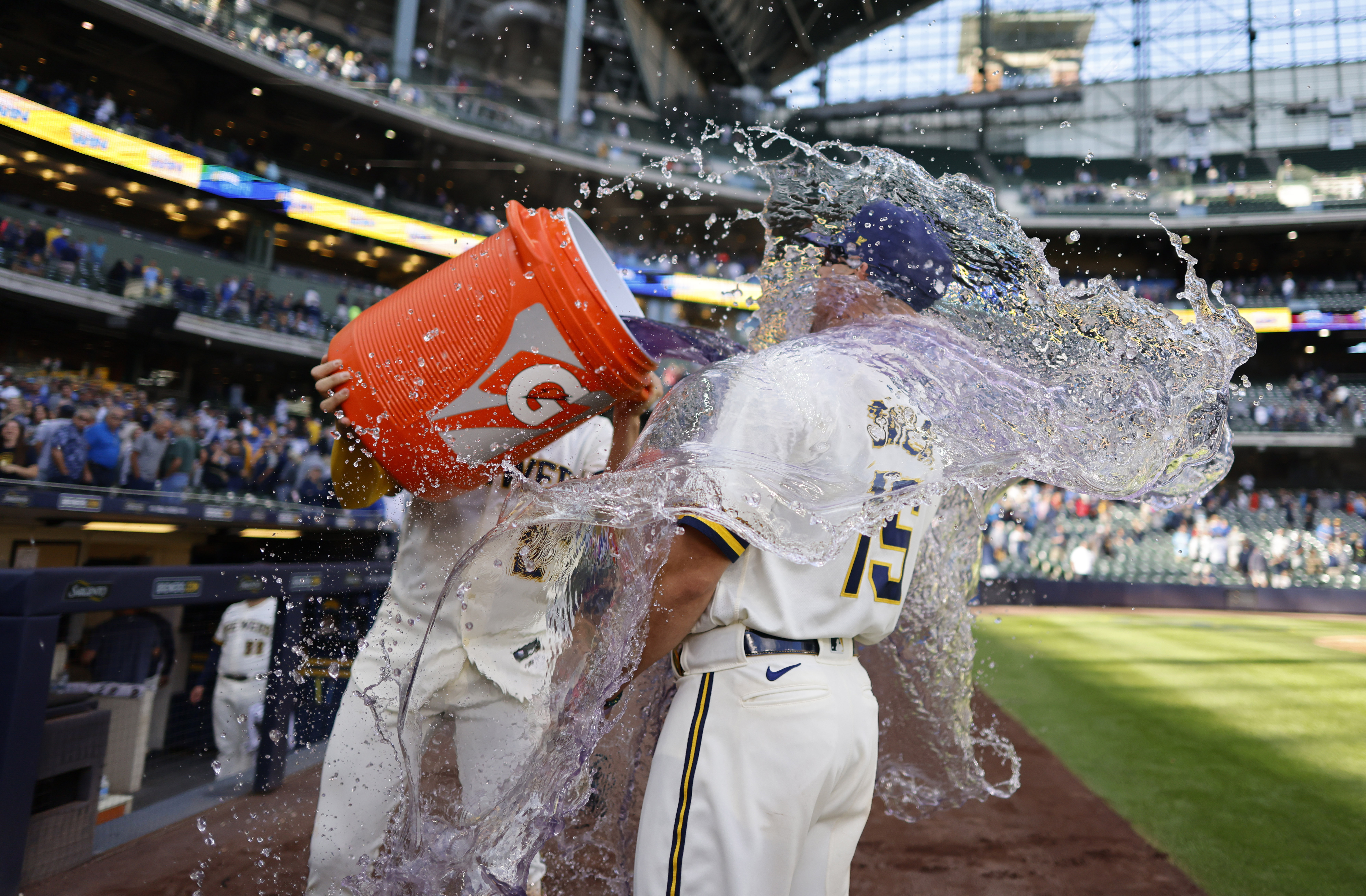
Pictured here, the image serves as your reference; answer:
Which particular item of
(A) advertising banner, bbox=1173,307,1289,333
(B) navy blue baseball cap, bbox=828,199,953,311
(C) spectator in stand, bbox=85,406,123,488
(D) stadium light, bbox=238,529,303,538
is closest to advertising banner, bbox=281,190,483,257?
(C) spectator in stand, bbox=85,406,123,488

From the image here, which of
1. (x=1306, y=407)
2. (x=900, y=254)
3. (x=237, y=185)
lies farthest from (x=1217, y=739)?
(x=1306, y=407)

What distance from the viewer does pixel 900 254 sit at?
5.33 ft

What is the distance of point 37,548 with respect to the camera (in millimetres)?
5699

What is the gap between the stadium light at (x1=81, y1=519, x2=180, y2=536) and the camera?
6.50 m

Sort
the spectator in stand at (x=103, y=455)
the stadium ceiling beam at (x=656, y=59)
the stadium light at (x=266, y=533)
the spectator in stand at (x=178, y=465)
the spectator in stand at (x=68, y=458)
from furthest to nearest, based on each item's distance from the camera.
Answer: the stadium ceiling beam at (x=656, y=59), the spectator in stand at (x=178, y=465), the spectator in stand at (x=103, y=455), the spectator in stand at (x=68, y=458), the stadium light at (x=266, y=533)

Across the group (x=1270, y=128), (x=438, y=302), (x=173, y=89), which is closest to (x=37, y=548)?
(x=438, y=302)

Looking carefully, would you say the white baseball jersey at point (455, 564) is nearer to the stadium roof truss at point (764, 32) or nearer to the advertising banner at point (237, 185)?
the advertising banner at point (237, 185)

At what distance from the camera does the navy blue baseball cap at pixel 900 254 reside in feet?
5.31

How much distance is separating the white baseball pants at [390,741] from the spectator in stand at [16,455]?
7648 mm

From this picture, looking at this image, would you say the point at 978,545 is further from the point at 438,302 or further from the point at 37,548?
the point at 37,548

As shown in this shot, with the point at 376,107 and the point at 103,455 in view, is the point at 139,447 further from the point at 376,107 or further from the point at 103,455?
the point at 376,107

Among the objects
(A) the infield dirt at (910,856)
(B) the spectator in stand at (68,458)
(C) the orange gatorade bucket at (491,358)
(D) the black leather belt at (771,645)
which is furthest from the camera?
(B) the spectator in stand at (68,458)

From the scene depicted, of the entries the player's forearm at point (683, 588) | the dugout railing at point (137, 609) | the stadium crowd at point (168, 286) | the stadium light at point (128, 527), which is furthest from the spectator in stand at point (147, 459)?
the player's forearm at point (683, 588)

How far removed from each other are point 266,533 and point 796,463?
719 cm
